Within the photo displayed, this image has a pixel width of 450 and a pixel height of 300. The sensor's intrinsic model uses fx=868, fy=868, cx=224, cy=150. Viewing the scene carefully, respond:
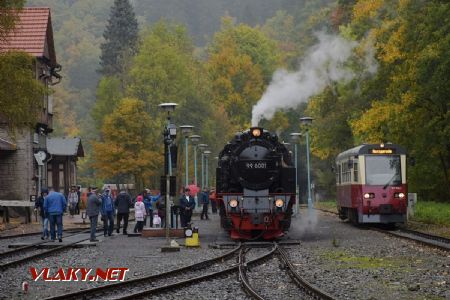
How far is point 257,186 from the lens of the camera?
27172 mm

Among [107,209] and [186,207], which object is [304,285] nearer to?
[107,209]

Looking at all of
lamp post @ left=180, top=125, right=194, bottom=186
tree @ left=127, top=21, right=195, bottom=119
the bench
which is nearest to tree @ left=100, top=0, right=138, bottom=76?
tree @ left=127, top=21, right=195, bottom=119

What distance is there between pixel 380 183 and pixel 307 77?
11.7 meters

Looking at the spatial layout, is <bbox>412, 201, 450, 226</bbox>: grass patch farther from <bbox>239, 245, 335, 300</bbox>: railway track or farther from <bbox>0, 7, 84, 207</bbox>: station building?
<bbox>0, 7, 84, 207</bbox>: station building

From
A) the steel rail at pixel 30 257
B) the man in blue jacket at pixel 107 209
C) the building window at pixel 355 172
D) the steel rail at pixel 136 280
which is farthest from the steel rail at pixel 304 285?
the building window at pixel 355 172

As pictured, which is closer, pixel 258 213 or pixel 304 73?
pixel 258 213

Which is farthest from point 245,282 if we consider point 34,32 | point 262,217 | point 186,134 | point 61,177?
point 61,177

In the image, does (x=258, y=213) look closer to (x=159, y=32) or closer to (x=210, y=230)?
(x=210, y=230)

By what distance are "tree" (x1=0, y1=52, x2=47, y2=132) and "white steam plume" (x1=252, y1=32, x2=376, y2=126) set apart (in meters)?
11.4

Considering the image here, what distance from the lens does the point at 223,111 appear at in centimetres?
8400

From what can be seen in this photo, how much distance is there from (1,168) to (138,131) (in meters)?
19.9

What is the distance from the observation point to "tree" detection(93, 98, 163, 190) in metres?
64.8

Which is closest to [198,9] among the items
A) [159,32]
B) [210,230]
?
[159,32]

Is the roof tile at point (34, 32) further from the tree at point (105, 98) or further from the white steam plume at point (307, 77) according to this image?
the tree at point (105, 98)
